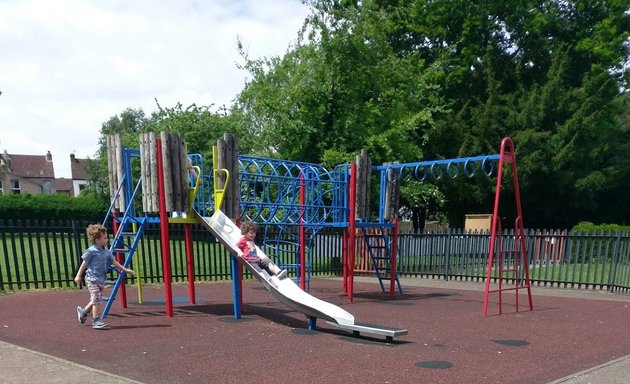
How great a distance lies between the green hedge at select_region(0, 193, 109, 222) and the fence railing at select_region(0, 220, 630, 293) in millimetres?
24895

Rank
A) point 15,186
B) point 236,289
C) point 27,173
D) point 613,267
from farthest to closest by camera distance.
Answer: point 27,173, point 15,186, point 613,267, point 236,289

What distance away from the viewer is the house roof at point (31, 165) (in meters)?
80.8

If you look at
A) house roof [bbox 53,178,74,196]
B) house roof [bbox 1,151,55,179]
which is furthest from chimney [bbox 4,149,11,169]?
house roof [bbox 53,178,74,196]

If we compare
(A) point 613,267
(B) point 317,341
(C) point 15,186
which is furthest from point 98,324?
(C) point 15,186

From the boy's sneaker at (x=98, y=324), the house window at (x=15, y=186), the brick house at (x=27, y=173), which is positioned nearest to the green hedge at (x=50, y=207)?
the boy's sneaker at (x=98, y=324)

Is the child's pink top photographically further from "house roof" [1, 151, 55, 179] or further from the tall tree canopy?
"house roof" [1, 151, 55, 179]

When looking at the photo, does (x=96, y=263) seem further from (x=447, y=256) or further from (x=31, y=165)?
(x=31, y=165)

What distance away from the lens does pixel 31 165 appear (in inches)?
3290

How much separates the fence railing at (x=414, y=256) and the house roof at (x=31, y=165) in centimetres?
7400

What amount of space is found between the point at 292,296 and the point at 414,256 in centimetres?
943

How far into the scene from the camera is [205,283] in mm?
13914

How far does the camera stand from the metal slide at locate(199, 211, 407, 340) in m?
7.35

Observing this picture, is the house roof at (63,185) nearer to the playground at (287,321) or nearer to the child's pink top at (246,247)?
the playground at (287,321)

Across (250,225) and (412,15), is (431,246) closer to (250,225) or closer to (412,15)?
(250,225)
